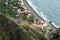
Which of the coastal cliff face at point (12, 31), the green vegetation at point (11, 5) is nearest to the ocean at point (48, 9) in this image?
the green vegetation at point (11, 5)

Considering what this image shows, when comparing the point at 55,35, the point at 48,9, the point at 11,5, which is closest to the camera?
the point at 55,35

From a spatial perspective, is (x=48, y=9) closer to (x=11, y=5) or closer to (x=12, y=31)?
(x=11, y=5)

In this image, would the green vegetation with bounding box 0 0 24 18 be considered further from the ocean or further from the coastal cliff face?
the coastal cliff face

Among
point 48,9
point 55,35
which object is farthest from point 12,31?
point 48,9

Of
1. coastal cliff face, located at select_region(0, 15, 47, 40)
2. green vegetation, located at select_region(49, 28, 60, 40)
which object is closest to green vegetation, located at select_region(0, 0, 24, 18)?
coastal cliff face, located at select_region(0, 15, 47, 40)

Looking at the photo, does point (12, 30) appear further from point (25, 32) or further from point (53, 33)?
point (53, 33)

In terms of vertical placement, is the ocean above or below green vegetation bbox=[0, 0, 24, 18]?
above
